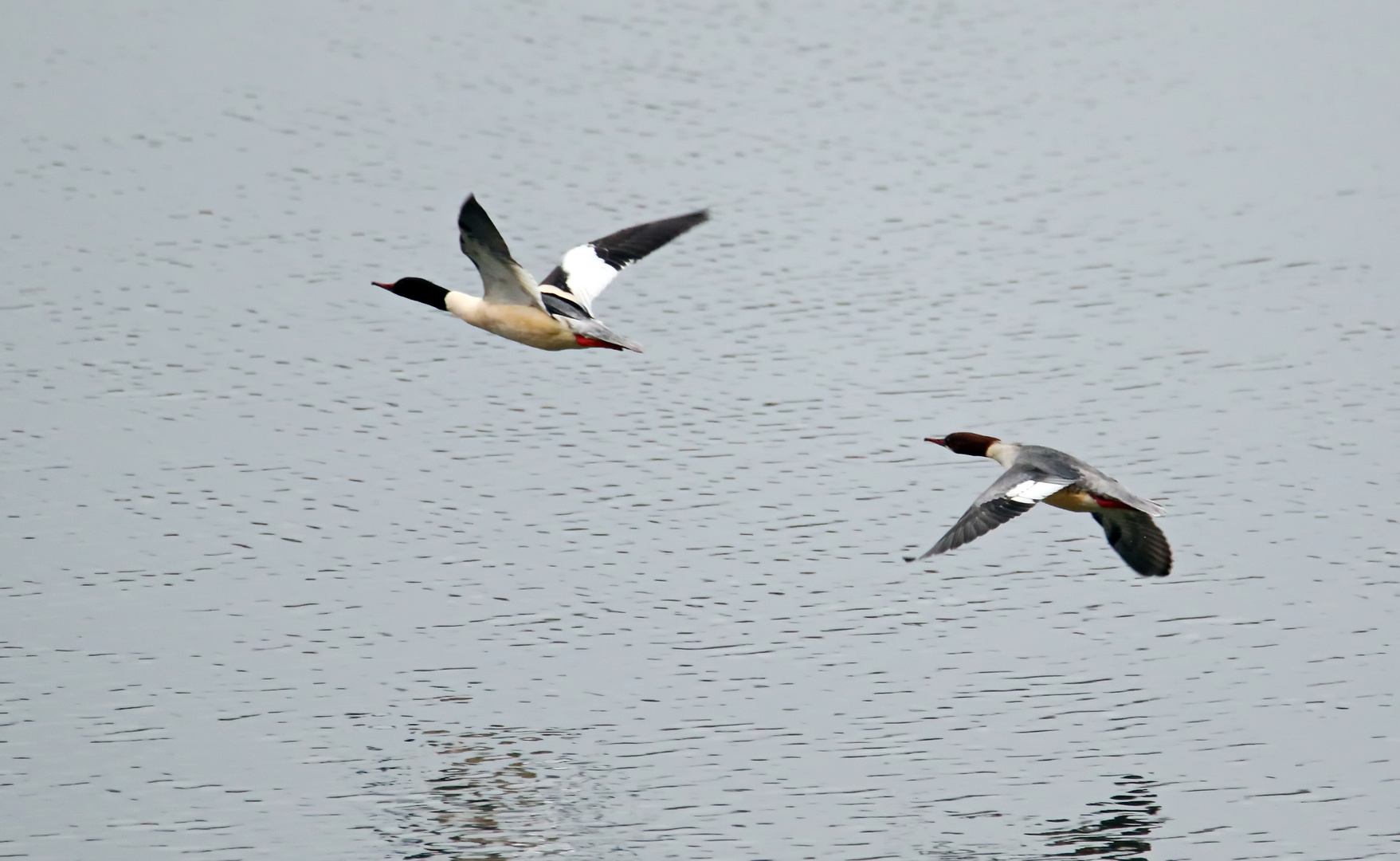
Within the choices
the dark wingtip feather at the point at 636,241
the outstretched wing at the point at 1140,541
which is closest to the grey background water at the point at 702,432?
the outstretched wing at the point at 1140,541

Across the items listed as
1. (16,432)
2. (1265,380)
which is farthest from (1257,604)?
(16,432)

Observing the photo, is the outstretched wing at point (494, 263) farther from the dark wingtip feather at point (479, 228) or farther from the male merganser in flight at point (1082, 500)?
the male merganser in flight at point (1082, 500)

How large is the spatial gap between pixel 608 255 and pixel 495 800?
5440 mm

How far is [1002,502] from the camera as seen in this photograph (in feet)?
50.8

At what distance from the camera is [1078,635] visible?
18312mm

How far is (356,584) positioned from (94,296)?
921 centimetres

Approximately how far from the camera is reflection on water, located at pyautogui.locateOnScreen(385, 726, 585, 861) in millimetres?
Result: 14781

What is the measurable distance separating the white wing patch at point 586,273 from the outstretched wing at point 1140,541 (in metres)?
4.73

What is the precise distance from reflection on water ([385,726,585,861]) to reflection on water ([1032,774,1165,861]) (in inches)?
140

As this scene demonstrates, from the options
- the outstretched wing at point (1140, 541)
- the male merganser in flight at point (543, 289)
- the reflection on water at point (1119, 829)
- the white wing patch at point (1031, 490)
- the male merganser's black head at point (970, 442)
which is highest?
the male merganser in flight at point (543, 289)

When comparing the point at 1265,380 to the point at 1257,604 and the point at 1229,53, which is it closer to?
the point at 1257,604

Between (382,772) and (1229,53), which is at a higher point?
(1229,53)

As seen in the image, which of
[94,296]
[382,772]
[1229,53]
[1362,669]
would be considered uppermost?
[1229,53]

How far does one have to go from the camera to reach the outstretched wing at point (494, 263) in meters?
15.6
